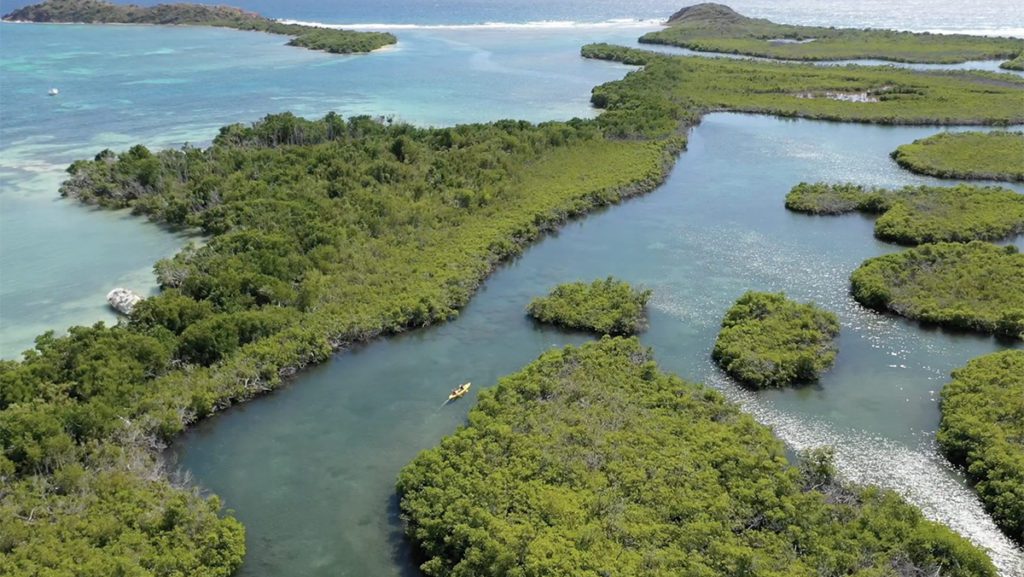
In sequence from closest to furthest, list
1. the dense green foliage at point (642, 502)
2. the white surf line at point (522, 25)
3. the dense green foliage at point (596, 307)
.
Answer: the dense green foliage at point (642, 502)
the dense green foliage at point (596, 307)
the white surf line at point (522, 25)

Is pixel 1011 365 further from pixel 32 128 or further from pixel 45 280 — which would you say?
pixel 32 128

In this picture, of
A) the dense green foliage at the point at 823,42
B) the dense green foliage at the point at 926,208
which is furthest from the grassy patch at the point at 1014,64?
the dense green foliage at the point at 926,208

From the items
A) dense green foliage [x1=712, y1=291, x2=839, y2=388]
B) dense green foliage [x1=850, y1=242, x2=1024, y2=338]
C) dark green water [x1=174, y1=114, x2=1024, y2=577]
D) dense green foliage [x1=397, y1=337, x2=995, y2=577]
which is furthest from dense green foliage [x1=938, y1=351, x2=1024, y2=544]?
dense green foliage [x1=712, y1=291, x2=839, y2=388]

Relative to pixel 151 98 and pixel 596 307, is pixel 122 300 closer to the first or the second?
pixel 596 307

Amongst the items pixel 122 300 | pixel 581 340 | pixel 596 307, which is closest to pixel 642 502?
pixel 581 340

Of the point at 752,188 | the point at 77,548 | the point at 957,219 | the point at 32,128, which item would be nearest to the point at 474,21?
the point at 32,128

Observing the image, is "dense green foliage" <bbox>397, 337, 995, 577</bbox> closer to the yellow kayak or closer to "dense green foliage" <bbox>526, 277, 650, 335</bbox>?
the yellow kayak

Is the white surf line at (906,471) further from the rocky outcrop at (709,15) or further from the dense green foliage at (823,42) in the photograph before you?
the rocky outcrop at (709,15)
